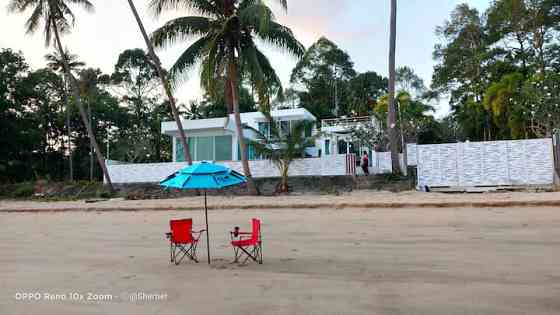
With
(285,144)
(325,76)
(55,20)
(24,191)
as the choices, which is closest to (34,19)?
(55,20)

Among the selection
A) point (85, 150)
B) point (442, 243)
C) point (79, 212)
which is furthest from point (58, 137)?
point (442, 243)

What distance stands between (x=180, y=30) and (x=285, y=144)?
7.07m

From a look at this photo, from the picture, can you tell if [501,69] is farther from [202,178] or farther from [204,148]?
[202,178]

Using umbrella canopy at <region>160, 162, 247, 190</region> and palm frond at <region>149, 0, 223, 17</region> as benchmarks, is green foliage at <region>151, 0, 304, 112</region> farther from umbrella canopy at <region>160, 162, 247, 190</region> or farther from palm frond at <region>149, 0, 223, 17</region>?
umbrella canopy at <region>160, 162, 247, 190</region>

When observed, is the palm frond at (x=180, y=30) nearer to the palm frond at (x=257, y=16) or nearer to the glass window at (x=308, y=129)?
the palm frond at (x=257, y=16)

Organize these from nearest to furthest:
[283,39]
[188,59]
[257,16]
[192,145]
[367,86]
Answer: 1. [257,16]
2. [283,39]
3. [188,59]
4. [192,145]
5. [367,86]

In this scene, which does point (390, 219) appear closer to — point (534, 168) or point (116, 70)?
point (534, 168)

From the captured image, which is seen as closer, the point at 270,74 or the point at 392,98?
the point at 392,98

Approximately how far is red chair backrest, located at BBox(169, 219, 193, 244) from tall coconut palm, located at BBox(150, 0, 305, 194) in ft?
42.2

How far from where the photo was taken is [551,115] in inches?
816

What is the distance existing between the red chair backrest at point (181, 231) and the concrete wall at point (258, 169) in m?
14.4

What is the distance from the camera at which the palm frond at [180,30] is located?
19.3 meters

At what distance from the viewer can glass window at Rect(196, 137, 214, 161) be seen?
26812mm

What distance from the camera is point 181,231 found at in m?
7.15
